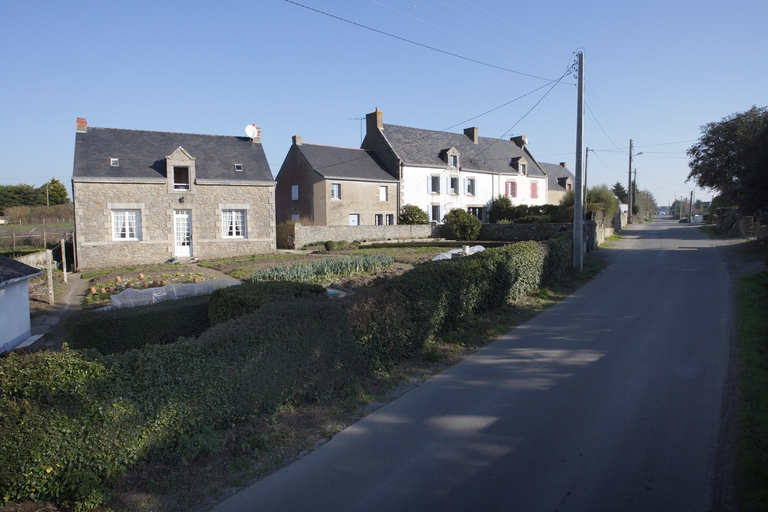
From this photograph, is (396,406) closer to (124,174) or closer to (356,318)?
(356,318)

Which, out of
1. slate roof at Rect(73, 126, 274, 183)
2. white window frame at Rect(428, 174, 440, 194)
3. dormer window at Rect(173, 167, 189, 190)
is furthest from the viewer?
white window frame at Rect(428, 174, 440, 194)

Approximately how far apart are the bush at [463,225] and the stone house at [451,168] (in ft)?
14.1

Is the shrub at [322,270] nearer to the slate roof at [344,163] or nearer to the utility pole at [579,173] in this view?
the utility pole at [579,173]

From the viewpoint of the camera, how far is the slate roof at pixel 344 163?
38.0m

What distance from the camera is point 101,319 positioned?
9.52m

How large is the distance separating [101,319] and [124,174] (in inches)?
702

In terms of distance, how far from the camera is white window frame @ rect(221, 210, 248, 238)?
27.8 metres

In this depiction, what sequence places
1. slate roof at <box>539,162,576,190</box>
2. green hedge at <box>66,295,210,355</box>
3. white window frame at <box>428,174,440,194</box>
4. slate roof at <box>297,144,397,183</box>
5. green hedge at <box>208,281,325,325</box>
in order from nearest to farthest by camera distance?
green hedge at <box>208,281,325,325</box> < green hedge at <box>66,295,210,355</box> < slate roof at <box>297,144,397,183</box> < white window frame at <box>428,174,440,194</box> < slate roof at <box>539,162,576,190</box>

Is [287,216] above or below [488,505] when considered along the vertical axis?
above

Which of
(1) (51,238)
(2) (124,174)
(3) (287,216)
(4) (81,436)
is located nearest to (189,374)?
(4) (81,436)

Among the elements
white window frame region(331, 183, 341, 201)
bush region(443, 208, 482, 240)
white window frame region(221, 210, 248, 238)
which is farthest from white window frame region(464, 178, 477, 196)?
white window frame region(221, 210, 248, 238)

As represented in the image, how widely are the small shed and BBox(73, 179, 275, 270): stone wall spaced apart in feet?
48.7

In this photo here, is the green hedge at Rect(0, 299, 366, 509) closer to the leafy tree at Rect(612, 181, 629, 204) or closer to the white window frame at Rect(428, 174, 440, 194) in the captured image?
the white window frame at Rect(428, 174, 440, 194)

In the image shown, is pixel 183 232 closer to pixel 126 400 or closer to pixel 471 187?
pixel 126 400
